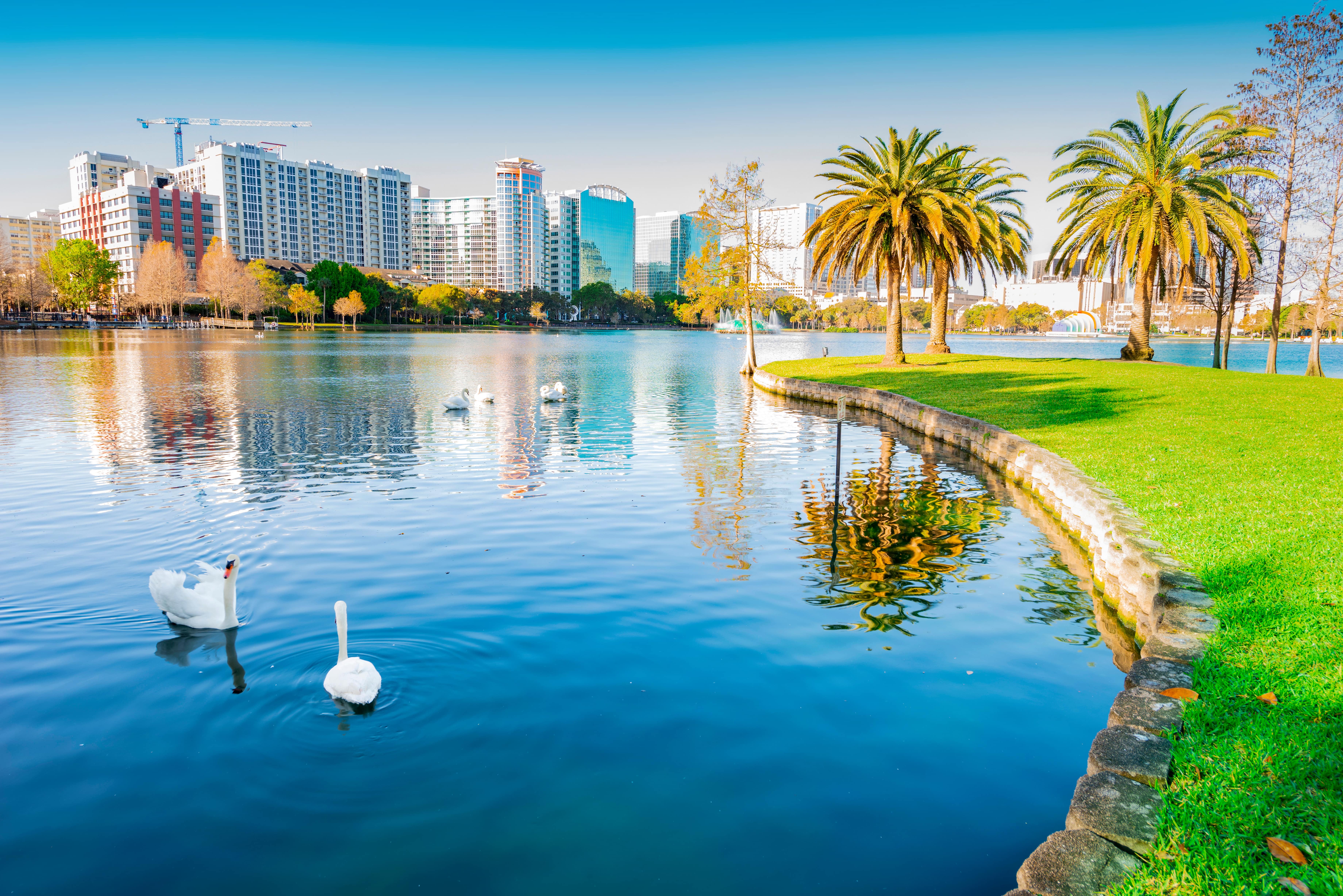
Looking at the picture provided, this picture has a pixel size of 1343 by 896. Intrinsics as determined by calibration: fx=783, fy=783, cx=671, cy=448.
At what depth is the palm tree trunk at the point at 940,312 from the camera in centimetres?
4038

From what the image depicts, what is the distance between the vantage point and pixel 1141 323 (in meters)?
36.5

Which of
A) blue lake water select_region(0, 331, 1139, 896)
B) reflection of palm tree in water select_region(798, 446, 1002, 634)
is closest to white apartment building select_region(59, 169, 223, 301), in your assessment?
blue lake water select_region(0, 331, 1139, 896)

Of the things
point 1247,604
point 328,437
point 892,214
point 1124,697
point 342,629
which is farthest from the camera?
point 892,214

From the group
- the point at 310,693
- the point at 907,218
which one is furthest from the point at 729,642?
the point at 907,218

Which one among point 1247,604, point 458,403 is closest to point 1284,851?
point 1247,604

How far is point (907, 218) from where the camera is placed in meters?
33.9

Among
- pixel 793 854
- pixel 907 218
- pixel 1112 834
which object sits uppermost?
pixel 907 218

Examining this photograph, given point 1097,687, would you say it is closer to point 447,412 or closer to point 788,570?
point 788,570

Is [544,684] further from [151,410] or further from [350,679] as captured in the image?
[151,410]

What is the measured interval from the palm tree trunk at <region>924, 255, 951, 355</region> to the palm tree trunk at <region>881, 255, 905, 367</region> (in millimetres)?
3407

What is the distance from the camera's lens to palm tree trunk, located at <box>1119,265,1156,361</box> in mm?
34438

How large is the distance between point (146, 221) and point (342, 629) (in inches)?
8220

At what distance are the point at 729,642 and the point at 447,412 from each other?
19.7 meters

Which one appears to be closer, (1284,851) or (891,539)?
(1284,851)
